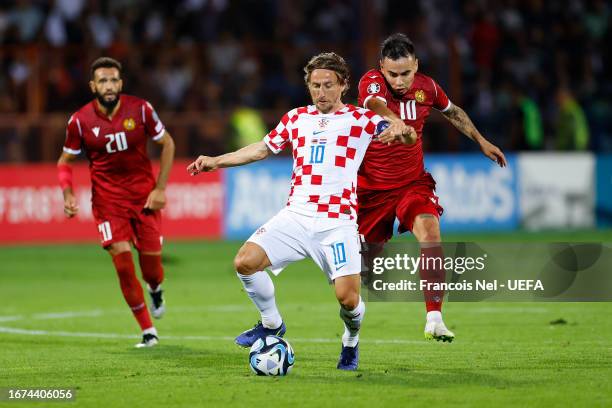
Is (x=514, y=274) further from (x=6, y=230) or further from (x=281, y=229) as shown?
(x=6, y=230)

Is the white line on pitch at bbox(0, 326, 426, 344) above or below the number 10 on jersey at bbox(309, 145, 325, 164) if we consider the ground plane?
below

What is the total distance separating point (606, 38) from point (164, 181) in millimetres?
16784

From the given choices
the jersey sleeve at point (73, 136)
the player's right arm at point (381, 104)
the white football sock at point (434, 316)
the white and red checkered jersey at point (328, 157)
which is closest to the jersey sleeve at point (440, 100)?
the player's right arm at point (381, 104)

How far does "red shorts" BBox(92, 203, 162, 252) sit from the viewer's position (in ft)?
35.8

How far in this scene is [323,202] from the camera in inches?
338

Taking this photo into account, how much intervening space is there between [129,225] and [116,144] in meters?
0.75

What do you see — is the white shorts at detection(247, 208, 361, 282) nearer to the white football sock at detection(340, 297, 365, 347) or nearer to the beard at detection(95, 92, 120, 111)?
the white football sock at detection(340, 297, 365, 347)

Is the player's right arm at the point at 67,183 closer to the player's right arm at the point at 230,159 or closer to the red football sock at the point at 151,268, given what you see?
the red football sock at the point at 151,268

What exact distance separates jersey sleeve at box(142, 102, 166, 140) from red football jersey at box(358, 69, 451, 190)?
2.09 metres

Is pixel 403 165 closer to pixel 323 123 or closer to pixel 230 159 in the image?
pixel 323 123

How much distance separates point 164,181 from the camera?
11141 millimetres

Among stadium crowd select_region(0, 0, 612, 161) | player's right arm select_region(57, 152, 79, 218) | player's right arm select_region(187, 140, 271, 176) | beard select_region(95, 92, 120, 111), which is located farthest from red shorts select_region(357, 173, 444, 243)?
stadium crowd select_region(0, 0, 612, 161)

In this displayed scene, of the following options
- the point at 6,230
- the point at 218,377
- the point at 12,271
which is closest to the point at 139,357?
the point at 218,377

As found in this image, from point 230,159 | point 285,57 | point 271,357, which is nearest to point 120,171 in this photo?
point 230,159
